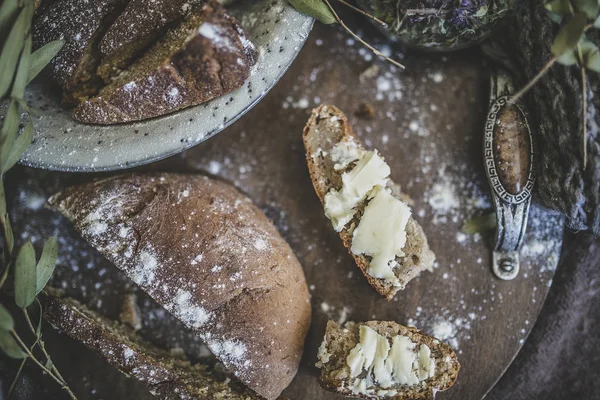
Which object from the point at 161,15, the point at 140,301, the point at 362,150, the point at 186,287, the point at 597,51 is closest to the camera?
the point at 597,51

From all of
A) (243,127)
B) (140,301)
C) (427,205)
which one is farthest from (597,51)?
(140,301)

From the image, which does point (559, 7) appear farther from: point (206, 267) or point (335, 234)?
point (206, 267)

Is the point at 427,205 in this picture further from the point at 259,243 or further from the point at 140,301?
the point at 140,301

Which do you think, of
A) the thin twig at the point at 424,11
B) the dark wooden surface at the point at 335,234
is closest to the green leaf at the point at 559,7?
the thin twig at the point at 424,11

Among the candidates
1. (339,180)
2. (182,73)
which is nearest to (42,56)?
(182,73)

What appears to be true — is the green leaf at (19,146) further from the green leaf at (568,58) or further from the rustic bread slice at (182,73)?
the green leaf at (568,58)

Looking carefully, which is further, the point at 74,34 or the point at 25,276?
the point at 74,34
